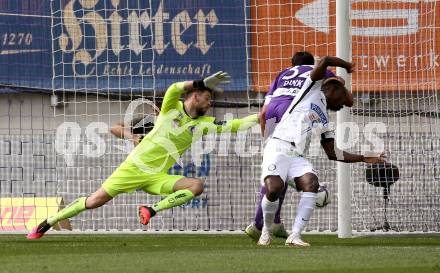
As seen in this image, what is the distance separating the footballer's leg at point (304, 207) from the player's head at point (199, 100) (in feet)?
6.02

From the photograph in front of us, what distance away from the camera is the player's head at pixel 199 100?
12417 millimetres

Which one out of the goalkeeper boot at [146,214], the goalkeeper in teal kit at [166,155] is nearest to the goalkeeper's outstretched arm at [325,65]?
the goalkeeper in teal kit at [166,155]

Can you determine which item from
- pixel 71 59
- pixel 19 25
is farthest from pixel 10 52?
pixel 71 59

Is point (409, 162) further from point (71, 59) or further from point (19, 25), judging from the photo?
point (19, 25)

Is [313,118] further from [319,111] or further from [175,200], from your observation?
[175,200]

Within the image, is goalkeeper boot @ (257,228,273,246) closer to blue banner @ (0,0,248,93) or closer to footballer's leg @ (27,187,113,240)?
footballer's leg @ (27,187,113,240)

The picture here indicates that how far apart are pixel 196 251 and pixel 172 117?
2721 mm

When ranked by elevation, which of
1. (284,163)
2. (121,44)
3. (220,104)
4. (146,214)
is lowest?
(146,214)

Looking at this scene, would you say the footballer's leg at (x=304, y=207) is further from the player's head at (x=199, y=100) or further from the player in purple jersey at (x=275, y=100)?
the player's head at (x=199, y=100)

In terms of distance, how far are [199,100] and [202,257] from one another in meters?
3.58

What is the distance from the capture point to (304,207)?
1098 cm

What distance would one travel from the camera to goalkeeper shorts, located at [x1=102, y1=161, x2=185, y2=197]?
12.8m

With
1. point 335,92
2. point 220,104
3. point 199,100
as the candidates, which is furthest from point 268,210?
point 220,104

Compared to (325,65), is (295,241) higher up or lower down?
lower down
